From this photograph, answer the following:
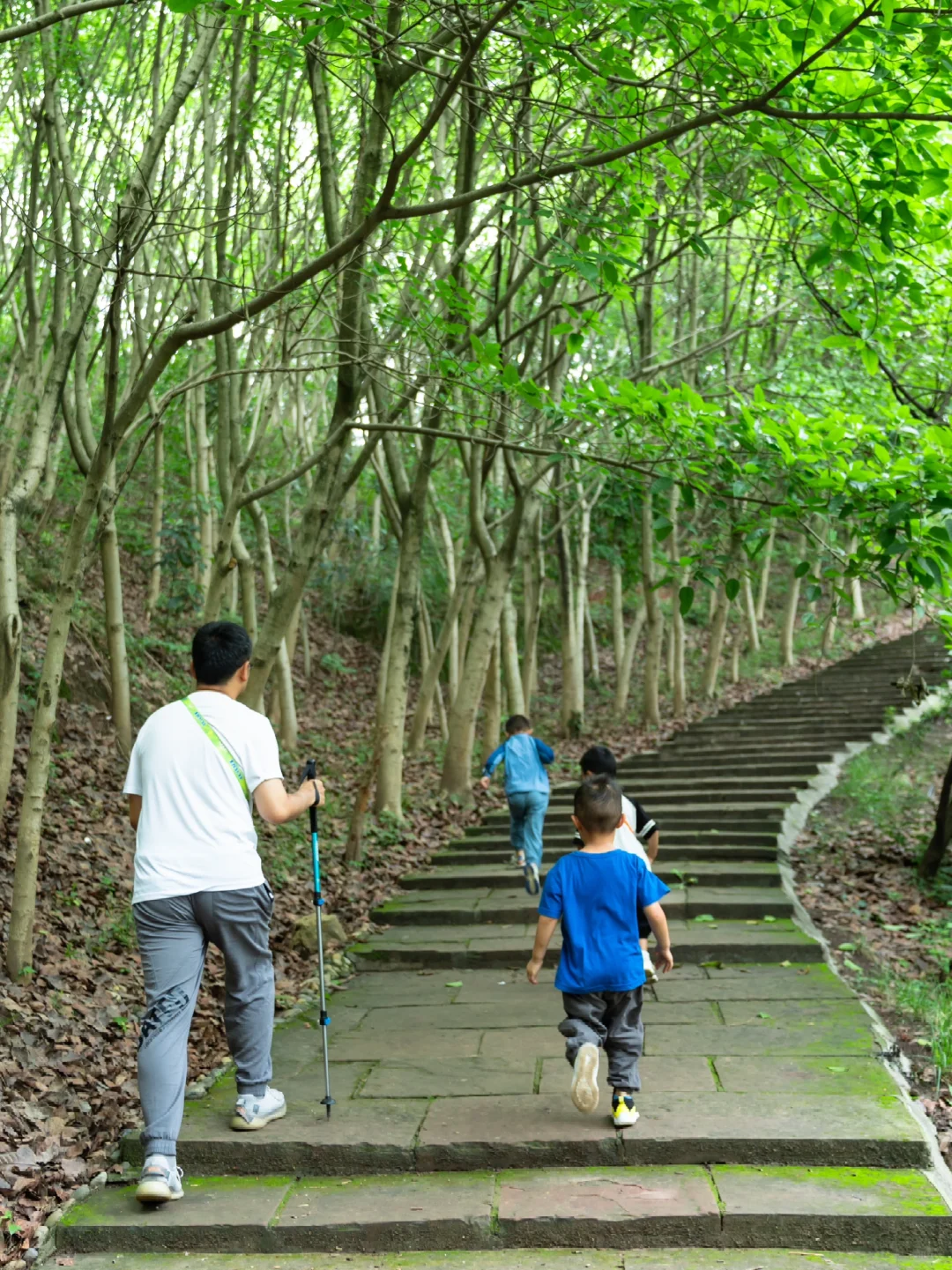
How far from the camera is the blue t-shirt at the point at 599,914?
4.71 metres

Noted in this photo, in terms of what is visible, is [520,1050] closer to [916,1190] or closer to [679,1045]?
[679,1045]

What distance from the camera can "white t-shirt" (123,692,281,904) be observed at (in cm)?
436

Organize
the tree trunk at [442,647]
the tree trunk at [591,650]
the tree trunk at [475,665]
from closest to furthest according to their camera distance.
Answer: the tree trunk at [475,665] → the tree trunk at [442,647] → the tree trunk at [591,650]

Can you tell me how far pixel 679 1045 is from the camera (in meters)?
5.82

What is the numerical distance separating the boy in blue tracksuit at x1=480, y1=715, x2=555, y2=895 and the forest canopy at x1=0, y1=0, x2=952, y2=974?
5.35 feet

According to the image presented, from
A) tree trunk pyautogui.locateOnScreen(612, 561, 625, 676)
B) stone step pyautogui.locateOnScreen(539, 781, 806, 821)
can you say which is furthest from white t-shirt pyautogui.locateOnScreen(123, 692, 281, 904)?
tree trunk pyautogui.locateOnScreen(612, 561, 625, 676)

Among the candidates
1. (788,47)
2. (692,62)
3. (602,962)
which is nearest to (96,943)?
(602,962)

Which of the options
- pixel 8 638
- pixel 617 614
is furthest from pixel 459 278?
pixel 617 614

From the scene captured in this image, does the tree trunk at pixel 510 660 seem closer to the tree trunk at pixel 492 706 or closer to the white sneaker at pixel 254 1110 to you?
the tree trunk at pixel 492 706

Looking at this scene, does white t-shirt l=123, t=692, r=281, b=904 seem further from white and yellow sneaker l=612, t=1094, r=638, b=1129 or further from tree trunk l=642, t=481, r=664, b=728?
tree trunk l=642, t=481, r=664, b=728

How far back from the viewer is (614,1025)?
4785 mm

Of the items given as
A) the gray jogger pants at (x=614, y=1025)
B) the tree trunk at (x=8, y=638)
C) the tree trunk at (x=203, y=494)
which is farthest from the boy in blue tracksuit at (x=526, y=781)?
the tree trunk at (x=203, y=494)

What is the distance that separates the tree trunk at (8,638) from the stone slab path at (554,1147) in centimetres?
258

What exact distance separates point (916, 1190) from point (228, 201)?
879 cm
